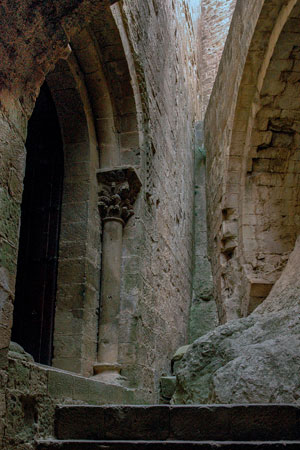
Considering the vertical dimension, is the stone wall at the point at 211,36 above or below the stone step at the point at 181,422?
above

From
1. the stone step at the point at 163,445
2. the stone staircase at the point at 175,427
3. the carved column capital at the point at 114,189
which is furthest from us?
the carved column capital at the point at 114,189

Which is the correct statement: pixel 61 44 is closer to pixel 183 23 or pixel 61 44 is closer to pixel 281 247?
pixel 281 247

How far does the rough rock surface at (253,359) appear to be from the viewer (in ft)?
9.78

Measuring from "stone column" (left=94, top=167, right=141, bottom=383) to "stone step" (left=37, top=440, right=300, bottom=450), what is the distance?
2.28 m

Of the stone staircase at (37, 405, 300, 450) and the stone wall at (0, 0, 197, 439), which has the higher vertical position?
the stone wall at (0, 0, 197, 439)

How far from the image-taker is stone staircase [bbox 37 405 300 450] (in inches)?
88.9

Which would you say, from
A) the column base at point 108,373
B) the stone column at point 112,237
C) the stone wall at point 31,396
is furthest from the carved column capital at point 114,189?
the stone wall at point 31,396

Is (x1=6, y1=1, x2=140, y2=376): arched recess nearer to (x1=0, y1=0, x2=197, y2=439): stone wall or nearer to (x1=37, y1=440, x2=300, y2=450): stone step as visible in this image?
(x1=0, y1=0, x2=197, y2=439): stone wall

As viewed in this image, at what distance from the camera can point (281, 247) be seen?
21.2 feet

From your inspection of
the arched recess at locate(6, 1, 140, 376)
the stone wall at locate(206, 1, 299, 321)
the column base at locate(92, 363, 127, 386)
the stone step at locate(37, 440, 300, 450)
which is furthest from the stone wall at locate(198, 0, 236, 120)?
the stone step at locate(37, 440, 300, 450)

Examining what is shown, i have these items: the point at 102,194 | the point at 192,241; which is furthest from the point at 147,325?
the point at 192,241

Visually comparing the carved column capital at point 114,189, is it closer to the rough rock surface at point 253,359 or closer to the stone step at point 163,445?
the rough rock surface at point 253,359

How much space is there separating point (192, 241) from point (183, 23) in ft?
12.7

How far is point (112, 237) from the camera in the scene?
4.99 metres
